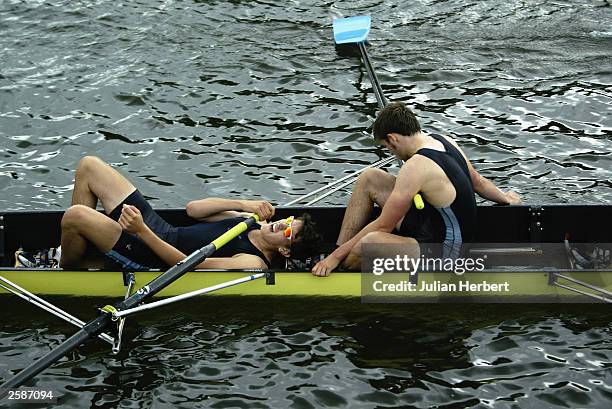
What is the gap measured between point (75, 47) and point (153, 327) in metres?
9.54

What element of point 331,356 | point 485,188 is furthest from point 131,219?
point 485,188

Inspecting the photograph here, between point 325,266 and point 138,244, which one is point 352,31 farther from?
point 138,244

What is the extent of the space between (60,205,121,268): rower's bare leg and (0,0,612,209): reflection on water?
3.26 m

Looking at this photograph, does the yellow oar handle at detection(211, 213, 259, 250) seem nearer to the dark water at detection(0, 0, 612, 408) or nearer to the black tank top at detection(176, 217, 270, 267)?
the black tank top at detection(176, 217, 270, 267)

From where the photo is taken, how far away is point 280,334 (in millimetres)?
9508

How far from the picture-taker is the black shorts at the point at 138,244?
9.61 meters

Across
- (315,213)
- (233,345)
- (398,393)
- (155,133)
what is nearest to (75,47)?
(155,133)

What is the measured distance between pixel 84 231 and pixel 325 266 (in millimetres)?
2505

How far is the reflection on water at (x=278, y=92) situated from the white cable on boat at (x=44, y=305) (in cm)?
344

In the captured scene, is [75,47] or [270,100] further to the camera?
[75,47]

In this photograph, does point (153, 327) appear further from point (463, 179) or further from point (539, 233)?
point (539, 233)

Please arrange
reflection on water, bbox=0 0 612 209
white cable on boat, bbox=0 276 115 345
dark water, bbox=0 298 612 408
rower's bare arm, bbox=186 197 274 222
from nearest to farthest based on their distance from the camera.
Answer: dark water, bbox=0 298 612 408
white cable on boat, bbox=0 276 115 345
rower's bare arm, bbox=186 197 274 222
reflection on water, bbox=0 0 612 209

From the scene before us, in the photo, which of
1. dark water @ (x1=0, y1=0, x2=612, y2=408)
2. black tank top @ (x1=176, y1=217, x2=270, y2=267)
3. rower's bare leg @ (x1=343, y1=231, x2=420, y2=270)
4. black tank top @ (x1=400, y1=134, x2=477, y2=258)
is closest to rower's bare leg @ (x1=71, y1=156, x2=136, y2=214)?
black tank top @ (x1=176, y1=217, x2=270, y2=267)

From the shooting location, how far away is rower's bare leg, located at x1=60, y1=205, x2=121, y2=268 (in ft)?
30.8
